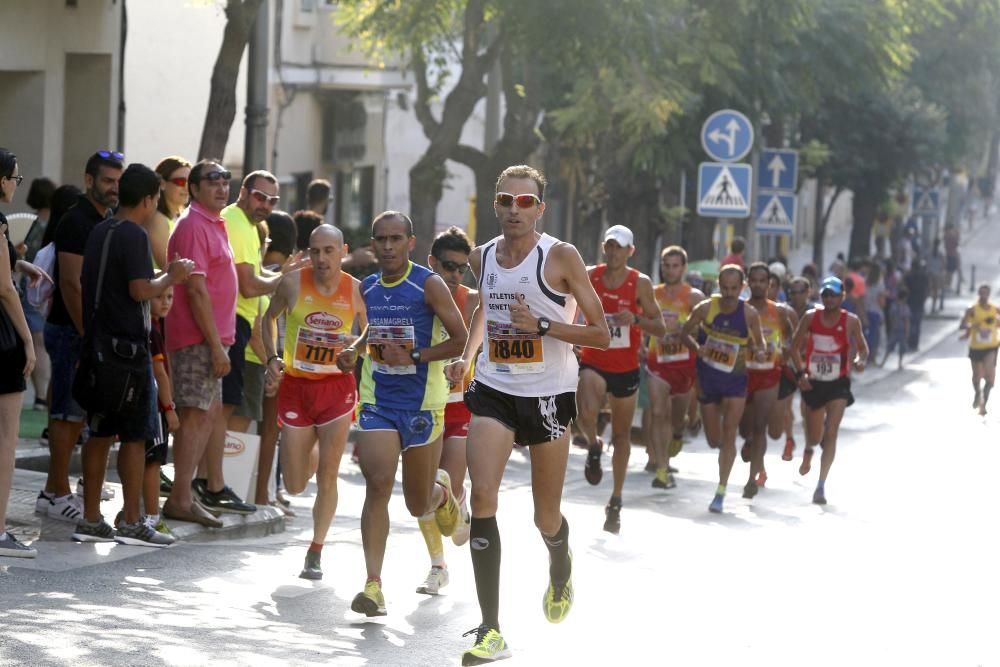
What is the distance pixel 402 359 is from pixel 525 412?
101 cm

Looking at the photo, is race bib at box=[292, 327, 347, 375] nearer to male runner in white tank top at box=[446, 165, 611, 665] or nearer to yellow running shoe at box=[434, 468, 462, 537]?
yellow running shoe at box=[434, 468, 462, 537]

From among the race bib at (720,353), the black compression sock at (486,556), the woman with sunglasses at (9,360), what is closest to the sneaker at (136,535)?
the woman with sunglasses at (9,360)

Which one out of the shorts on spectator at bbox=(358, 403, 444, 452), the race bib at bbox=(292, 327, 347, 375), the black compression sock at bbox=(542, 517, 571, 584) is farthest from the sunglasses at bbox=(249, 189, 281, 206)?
the black compression sock at bbox=(542, 517, 571, 584)

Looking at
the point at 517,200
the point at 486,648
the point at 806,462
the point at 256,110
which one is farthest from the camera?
the point at 806,462

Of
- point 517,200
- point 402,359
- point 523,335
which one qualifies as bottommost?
point 402,359

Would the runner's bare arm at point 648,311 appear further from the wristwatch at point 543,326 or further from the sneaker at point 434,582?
the wristwatch at point 543,326

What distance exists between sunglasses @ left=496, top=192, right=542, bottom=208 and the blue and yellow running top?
108cm

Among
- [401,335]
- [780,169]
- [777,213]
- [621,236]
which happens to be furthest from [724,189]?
[401,335]

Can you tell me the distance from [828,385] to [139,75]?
12270 mm

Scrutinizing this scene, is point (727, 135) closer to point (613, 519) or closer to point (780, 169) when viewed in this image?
point (780, 169)

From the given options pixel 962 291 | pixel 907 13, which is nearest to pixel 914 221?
pixel 962 291

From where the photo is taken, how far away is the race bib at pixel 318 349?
9867mm

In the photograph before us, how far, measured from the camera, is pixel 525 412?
26.2ft

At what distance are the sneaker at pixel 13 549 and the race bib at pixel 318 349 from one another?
1624 mm
